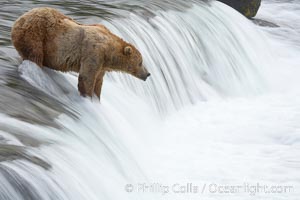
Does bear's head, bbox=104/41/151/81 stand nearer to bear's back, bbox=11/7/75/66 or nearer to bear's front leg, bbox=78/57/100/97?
→ bear's front leg, bbox=78/57/100/97

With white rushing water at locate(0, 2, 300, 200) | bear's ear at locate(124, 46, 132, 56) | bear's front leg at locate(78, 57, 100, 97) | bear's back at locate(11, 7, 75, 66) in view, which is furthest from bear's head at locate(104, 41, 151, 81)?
bear's back at locate(11, 7, 75, 66)

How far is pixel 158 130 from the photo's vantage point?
7.97 meters

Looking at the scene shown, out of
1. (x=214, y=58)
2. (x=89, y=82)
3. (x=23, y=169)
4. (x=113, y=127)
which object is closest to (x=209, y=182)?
(x=113, y=127)

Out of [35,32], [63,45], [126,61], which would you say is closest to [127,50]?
[126,61]

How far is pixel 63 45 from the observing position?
229 inches

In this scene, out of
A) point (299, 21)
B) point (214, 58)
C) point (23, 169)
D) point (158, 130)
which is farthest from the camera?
point (299, 21)

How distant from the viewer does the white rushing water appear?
508cm

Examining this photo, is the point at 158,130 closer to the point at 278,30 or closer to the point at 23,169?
the point at 23,169

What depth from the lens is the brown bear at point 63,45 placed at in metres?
5.71

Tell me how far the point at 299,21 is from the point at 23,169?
13.8 metres

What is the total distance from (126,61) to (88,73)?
53 cm

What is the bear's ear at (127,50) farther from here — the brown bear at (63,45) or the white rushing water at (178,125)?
the white rushing water at (178,125)

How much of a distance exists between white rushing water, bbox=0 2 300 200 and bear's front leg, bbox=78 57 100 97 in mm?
208

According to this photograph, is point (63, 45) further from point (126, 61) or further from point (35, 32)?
point (126, 61)
